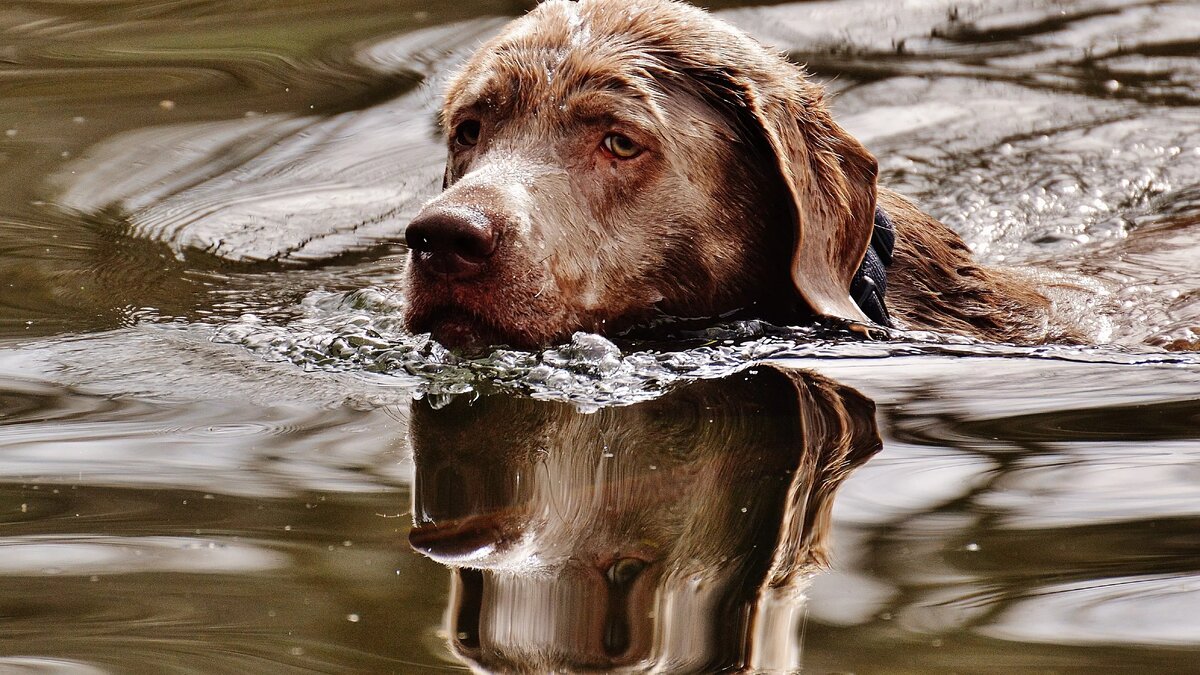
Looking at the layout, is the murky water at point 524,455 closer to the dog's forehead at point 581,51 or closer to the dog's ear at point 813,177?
the dog's ear at point 813,177

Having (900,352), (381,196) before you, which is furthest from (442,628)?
(381,196)

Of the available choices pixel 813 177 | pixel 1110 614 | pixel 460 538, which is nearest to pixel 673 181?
pixel 813 177

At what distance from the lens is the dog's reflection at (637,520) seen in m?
2.65

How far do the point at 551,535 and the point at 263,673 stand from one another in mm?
755

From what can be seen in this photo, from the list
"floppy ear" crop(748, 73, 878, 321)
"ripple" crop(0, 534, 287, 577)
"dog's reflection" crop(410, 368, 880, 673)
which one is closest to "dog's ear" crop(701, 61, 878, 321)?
"floppy ear" crop(748, 73, 878, 321)

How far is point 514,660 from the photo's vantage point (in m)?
2.57

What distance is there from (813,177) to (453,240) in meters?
1.37

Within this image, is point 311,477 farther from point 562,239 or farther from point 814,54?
point 814,54

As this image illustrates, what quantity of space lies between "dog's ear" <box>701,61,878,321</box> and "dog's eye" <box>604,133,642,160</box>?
0.37 m

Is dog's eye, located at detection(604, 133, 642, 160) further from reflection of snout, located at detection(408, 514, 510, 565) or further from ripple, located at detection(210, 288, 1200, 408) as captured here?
reflection of snout, located at detection(408, 514, 510, 565)

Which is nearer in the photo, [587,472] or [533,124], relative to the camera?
[587,472]

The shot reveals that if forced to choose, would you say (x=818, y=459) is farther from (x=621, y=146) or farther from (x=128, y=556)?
(x=621, y=146)

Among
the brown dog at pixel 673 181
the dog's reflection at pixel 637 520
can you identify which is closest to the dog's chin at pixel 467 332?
the brown dog at pixel 673 181

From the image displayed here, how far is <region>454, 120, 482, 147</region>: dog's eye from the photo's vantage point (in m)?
5.31
